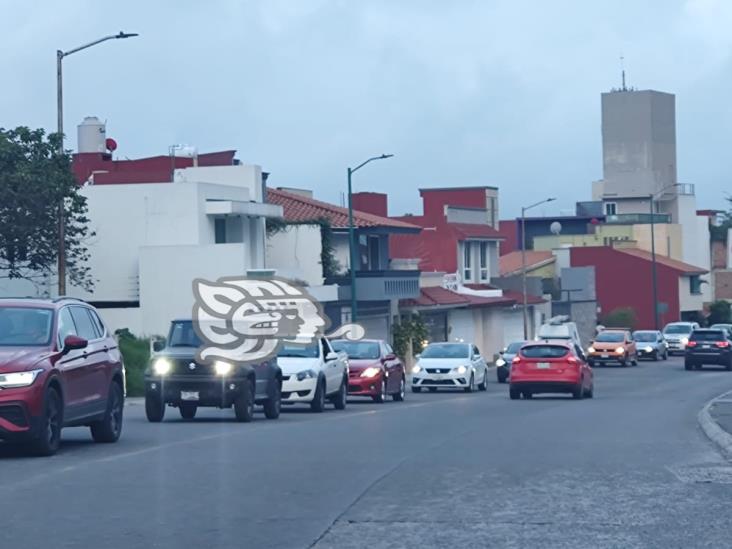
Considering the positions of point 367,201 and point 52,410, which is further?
point 367,201

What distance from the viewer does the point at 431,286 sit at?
7038 centimetres

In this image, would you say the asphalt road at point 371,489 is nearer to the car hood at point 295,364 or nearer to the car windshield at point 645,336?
the car hood at point 295,364

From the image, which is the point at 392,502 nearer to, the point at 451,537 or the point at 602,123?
the point at 451,537

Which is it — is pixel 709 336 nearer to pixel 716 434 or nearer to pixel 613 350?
pixel 613 350

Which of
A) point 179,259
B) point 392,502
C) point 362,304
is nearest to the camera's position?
A: point 392,502

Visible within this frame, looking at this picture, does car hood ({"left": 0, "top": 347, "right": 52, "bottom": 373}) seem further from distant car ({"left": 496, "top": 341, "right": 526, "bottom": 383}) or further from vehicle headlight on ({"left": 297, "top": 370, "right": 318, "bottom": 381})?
distant car ({"left": 496, "top": 341, "right": 526, "bottom": 383})

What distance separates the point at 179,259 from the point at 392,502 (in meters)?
36.4

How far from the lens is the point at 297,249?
58.9m

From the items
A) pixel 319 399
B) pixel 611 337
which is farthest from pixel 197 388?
pixel 611 337

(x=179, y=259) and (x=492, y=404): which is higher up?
(x=179, y=259)

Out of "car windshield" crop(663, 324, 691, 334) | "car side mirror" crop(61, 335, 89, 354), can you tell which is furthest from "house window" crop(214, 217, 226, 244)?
"car windshield" crop(663, 324, 691, 334)

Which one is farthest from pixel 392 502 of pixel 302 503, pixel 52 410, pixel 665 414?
pixel 665 414

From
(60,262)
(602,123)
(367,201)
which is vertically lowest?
(60,262)

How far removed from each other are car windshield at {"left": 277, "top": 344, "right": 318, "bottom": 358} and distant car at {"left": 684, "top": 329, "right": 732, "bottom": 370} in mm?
35579
